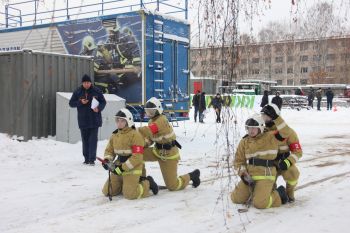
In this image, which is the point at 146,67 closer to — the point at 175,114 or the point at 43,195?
the point at 175,114

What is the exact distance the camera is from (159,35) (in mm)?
13961

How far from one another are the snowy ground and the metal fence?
81.3 inches

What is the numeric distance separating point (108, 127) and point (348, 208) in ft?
28.3

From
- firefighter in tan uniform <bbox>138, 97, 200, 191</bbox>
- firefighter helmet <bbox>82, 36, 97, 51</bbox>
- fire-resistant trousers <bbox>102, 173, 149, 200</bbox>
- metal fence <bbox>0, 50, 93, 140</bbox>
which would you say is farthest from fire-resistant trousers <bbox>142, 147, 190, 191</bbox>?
firefighter helmet <bbox>82, 36, 97, 51</bbox>

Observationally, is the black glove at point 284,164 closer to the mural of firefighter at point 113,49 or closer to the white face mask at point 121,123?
the white face mask at point 121,123

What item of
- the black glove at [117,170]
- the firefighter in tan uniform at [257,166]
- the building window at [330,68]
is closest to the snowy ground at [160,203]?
the firefighter in tan uniform at [257,166]

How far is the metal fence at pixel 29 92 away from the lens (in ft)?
41.1

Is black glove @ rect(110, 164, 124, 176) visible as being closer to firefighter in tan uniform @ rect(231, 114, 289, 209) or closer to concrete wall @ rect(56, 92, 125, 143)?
firefighter in tan uniform @ rect(231, 114, 289, 209)

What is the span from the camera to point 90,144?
10117 mm

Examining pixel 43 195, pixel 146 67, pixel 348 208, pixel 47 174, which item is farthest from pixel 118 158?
pixel 146 67

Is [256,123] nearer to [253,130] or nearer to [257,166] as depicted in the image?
[253,130]

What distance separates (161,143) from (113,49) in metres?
7.20

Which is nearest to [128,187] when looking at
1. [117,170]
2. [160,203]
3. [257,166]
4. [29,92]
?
[117,170]

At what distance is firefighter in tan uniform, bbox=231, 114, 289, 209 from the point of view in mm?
6434
